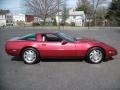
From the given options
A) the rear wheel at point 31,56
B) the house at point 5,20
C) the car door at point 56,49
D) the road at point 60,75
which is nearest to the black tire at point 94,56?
the road at point 60,75

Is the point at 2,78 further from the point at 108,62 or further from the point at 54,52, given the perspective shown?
the point at 108,62

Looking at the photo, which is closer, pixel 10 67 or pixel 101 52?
pixel 10 67

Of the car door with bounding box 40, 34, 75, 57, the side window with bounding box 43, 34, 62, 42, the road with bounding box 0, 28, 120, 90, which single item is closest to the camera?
the road with bounding box 0, 28, 120, 90

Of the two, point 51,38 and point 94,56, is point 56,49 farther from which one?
point 94,56

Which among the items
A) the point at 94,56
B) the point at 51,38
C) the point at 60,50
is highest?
the point at 51,38

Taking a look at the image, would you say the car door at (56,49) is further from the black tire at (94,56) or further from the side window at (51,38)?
the black tire at (94,56)

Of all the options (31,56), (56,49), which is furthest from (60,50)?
(31,56)

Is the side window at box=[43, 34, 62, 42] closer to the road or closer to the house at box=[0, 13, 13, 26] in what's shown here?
the road

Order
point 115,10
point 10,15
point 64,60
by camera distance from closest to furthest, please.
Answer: point 64,60
point 115,10
point 10,15

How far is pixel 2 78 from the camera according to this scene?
6668mm

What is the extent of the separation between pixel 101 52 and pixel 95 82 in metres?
2.83

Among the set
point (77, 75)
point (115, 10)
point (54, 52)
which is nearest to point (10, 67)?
point (54, 52)

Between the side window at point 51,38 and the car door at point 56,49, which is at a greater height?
the side window at point 51,38

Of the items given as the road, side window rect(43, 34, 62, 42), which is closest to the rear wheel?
the road
